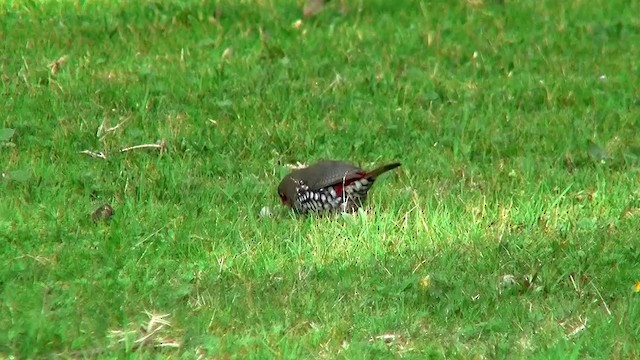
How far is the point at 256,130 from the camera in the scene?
909 centimetres

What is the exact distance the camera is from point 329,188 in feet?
25.0

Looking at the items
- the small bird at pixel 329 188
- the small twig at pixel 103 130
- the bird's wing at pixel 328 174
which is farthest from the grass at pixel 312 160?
the bird's wing at pixel 328 174

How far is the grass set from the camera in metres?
5.88

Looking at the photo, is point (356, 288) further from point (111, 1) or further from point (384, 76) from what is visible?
point (111, 1)

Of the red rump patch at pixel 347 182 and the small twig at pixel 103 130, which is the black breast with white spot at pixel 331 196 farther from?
the small twig at pixel 103 130

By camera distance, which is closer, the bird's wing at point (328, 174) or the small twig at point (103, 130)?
the bird's wing at point (328, 174)

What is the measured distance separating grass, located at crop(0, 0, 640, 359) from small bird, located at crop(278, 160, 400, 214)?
118mm

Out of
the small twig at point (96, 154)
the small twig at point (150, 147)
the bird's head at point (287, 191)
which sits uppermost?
the bird's head at point (287, 191)

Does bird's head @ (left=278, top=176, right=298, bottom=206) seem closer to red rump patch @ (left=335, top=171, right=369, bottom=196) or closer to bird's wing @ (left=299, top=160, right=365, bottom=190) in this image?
bird's wing @ (left=299, top=160, right=365, bottom=190)

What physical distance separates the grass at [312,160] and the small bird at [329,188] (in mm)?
118

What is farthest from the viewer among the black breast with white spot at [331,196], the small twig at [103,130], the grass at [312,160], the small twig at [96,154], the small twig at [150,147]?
the small twig at [103,130]

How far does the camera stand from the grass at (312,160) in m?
5.88

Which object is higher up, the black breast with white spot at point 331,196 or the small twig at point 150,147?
the black breast with white spot at point 331,196

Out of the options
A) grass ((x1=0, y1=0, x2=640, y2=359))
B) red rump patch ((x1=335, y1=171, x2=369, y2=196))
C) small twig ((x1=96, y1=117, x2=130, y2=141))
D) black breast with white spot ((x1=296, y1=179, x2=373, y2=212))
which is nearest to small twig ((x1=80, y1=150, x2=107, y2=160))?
grass ((x1=0, y1=0, x2=640, y2=359))
